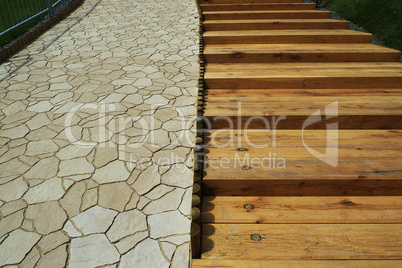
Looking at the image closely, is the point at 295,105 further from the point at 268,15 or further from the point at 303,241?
the point at 268,15

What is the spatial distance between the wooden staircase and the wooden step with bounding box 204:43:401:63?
0.02 m

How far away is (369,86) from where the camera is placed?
3965mm

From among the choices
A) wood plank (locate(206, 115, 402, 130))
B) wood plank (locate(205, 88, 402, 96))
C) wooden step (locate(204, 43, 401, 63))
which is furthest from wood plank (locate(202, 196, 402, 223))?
wooden step (locate(204, 43, 401, 63))

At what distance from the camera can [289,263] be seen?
1.87 m

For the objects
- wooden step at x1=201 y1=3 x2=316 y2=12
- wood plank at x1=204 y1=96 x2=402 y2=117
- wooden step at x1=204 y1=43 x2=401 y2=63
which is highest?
wooden step at x1=201 y1=3 x2=316 y2=12

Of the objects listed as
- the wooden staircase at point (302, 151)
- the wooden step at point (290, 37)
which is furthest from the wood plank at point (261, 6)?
the wooden staircase at point (302, 151)

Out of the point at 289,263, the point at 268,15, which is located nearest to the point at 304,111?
the point at 289,263

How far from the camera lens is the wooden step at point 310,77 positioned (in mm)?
3920

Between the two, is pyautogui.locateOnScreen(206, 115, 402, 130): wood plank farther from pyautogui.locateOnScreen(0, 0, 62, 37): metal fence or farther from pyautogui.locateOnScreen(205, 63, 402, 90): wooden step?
pyautogui.locateOnScreen(0, 0, 62, 37): metal fence

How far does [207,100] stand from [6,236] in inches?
110

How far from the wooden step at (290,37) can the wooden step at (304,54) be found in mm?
202

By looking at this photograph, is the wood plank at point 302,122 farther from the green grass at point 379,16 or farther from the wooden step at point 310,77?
the green grass at point 379,16

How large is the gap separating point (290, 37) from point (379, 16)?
1.90 m

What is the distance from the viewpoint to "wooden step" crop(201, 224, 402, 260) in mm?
1983
